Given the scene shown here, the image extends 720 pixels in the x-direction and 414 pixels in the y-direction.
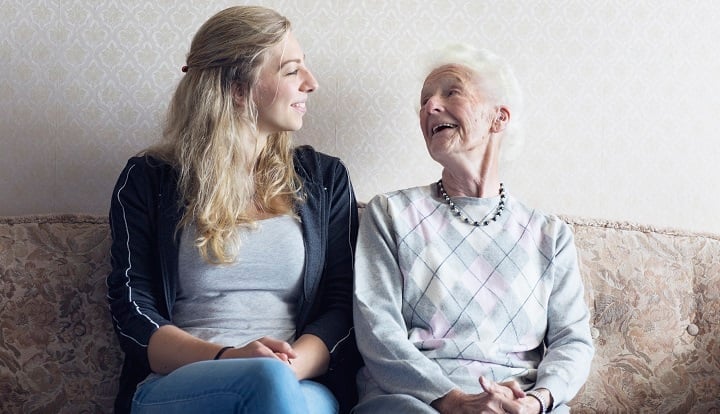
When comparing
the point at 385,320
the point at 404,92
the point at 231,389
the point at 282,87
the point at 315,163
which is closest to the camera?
the point at 231,389

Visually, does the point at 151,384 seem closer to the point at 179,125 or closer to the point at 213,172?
the point at 213,172

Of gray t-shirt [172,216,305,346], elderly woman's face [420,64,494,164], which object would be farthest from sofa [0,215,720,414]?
elderly woman's face [420,64,494,164]

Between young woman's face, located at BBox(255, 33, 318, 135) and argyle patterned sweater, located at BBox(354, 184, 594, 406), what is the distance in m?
0.30

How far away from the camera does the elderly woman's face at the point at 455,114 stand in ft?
6.74

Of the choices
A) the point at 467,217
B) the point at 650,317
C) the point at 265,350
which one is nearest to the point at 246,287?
the point at 265,350

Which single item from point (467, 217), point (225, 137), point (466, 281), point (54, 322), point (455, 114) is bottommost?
point (54, 322)

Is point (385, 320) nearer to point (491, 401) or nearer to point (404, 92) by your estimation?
point (491, 401)

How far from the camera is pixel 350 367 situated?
2.06 m

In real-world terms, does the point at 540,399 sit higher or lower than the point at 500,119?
lower

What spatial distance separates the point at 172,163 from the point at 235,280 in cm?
34

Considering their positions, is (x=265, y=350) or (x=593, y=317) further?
(x=593, y=317)

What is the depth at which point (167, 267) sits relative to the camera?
1.96 meters

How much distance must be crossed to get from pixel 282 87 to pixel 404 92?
18.1 inches

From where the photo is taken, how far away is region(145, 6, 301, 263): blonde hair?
1.98 metres
